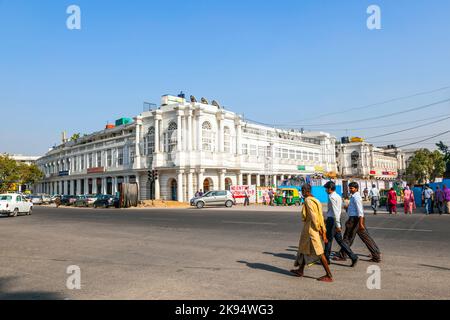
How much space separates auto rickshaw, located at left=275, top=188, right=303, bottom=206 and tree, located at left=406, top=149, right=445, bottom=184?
44692mm

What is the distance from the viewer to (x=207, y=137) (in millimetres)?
45188

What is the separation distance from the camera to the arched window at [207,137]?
44.8 meters

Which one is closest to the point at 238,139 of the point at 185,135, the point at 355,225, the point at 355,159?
the point at 185,135

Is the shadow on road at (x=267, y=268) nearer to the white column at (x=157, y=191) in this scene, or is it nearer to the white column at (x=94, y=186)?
the white column at (x=157, y=191)

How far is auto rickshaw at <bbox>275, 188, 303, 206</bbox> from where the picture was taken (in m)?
36.6

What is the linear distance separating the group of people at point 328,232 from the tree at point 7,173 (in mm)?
67554

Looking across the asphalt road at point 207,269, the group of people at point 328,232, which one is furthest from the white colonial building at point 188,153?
the group of people at point 328,232

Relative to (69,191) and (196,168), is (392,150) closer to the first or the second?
(196,168)

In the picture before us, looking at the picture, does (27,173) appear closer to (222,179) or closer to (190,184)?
(190,184)

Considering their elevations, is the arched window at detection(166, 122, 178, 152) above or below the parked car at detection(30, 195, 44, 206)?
above

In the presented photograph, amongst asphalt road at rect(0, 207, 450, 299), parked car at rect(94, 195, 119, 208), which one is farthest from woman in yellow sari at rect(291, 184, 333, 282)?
parked car at rect(94, 195, 119, 208)

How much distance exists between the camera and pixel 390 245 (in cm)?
971

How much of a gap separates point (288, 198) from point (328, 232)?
2944 centimetres

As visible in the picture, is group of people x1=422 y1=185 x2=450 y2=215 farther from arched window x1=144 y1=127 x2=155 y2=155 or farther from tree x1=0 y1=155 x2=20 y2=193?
tree x1=0 y1=155 x2=20 y2=193
